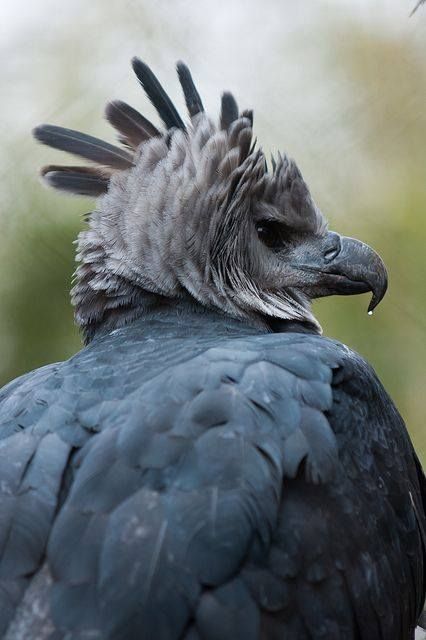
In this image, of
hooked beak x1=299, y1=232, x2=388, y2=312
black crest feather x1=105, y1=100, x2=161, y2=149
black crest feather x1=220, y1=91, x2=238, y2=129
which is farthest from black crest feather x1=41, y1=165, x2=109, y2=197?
hooked beak x1=299, y1=232, x2=388, y2=312

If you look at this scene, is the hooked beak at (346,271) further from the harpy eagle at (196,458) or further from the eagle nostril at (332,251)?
the harpy eagle at (196,458)

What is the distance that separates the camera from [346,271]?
286 centimetres

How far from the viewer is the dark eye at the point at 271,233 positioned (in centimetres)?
285

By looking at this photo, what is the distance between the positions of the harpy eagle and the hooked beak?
220 mm

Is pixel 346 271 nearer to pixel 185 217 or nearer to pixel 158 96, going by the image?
pixel 185 217

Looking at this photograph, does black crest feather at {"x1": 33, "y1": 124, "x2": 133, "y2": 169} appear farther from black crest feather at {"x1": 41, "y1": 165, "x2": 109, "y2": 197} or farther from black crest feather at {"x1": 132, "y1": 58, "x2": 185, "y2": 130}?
black crest feather at {"x1": 132, "y1": 58, "x2": 185, "y2": 130}

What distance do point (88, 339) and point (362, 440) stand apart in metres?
0.92

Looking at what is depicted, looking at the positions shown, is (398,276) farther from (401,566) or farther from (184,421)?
(184,421)

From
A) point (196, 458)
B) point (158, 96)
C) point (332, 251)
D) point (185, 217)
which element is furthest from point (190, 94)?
point (196, 458)

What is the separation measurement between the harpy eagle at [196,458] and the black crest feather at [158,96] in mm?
100

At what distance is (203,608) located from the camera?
176 centimetres

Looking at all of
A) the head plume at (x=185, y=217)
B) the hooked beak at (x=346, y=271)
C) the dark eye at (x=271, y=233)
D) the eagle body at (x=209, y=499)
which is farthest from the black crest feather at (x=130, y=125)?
the eagle body at (x=209, y=499)

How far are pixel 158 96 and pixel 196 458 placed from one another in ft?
4.22

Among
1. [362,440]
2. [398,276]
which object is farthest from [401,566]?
[398,276]
